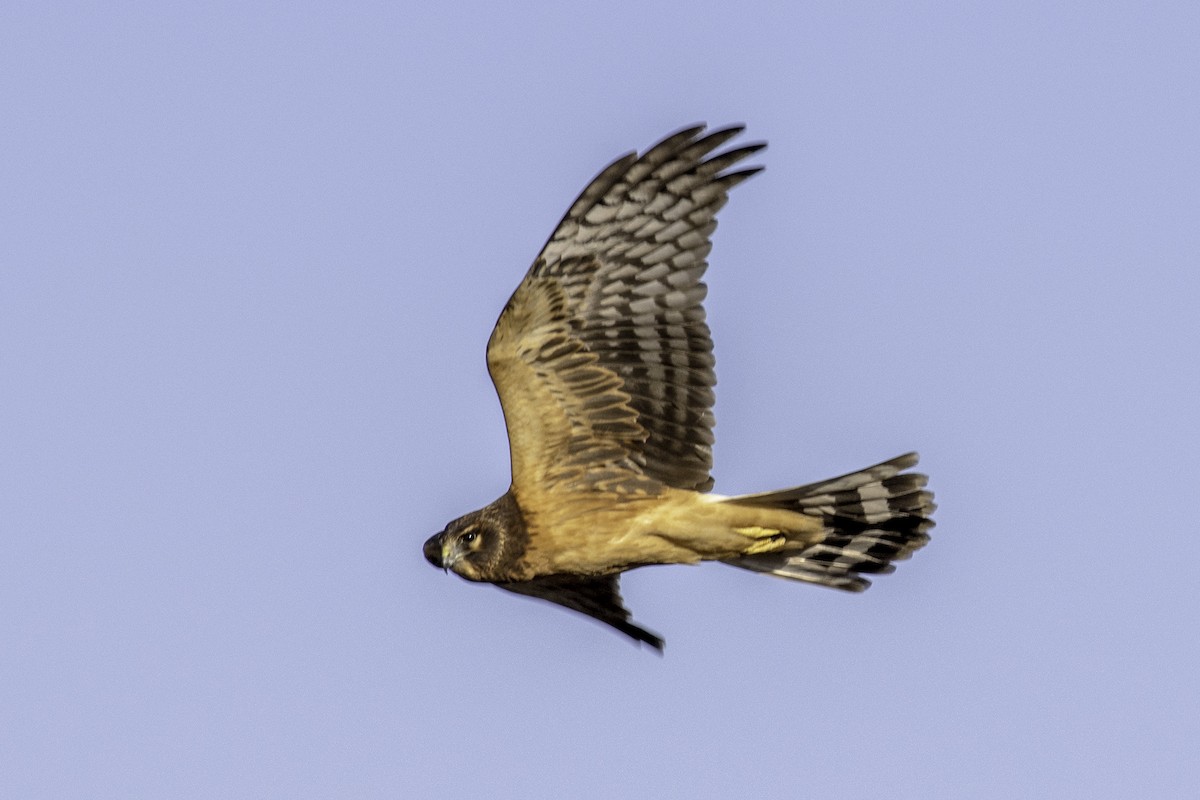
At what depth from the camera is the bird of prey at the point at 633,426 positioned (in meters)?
12.2

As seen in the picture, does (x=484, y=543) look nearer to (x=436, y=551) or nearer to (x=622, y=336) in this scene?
(x=436, y=551)

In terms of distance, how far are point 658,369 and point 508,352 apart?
2.71ft

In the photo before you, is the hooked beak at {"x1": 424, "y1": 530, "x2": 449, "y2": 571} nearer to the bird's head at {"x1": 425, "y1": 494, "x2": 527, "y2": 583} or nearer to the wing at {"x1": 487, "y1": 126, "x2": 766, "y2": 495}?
the bird's head at {"x1": 425, "y1": 494, "x2": 527, "y2": 583}

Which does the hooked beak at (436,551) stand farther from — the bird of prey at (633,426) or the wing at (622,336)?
the wing at (622,336)

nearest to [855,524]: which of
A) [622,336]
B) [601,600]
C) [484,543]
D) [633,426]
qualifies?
[633,426]

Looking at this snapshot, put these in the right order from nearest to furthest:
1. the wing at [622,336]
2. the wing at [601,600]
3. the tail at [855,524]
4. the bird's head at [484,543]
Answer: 1. the wing at [622,336]
2. the bird's head at [484,543]
3. the tail at [855,524]
4. the wing at [601,600]

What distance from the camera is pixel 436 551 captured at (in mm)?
12836

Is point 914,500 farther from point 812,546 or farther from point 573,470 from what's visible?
point 573,470

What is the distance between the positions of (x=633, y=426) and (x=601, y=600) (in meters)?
1.58

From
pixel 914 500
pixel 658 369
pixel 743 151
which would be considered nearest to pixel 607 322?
pixel 658 369

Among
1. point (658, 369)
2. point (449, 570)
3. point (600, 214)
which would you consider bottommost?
point (449, 570)

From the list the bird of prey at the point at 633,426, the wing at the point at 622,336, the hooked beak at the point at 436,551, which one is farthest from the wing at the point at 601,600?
the wing at the point at 622,336

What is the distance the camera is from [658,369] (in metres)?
12.4

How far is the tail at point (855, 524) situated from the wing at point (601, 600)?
91 centimetres
